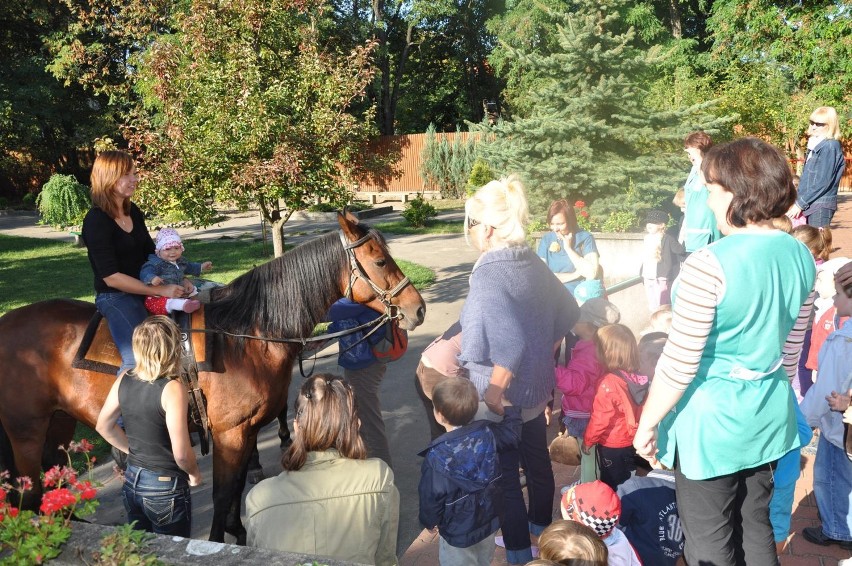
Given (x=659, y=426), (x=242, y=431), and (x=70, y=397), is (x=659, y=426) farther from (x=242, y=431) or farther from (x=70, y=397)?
(x=70, y=397)

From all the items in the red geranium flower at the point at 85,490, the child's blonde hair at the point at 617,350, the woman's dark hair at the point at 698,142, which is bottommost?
the red geranium flower at the point at 85,490

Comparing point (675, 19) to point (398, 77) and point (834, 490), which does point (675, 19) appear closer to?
point (398, 77)

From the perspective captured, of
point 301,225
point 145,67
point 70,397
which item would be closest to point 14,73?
point 301,225

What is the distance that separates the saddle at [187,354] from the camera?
4223 mm

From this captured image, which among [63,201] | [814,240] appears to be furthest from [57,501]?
[63,201]

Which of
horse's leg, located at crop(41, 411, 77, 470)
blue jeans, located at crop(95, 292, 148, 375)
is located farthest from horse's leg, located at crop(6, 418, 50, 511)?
blue jeans, located at crop(95, 292, 148, 375)

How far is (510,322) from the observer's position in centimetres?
343

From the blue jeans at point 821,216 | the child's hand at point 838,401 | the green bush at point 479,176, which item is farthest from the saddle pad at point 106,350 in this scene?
the green bush at point 479,176

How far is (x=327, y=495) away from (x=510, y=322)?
4.35ft

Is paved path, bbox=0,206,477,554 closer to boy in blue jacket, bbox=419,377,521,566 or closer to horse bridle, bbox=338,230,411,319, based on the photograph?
boy in blue jacket, bbox=419,377,521,566

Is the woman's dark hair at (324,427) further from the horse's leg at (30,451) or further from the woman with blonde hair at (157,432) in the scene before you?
the horse's leg at (30,451)

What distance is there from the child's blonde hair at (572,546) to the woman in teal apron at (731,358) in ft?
1.29

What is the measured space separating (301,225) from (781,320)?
2168 cm

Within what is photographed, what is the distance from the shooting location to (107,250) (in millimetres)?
4320
